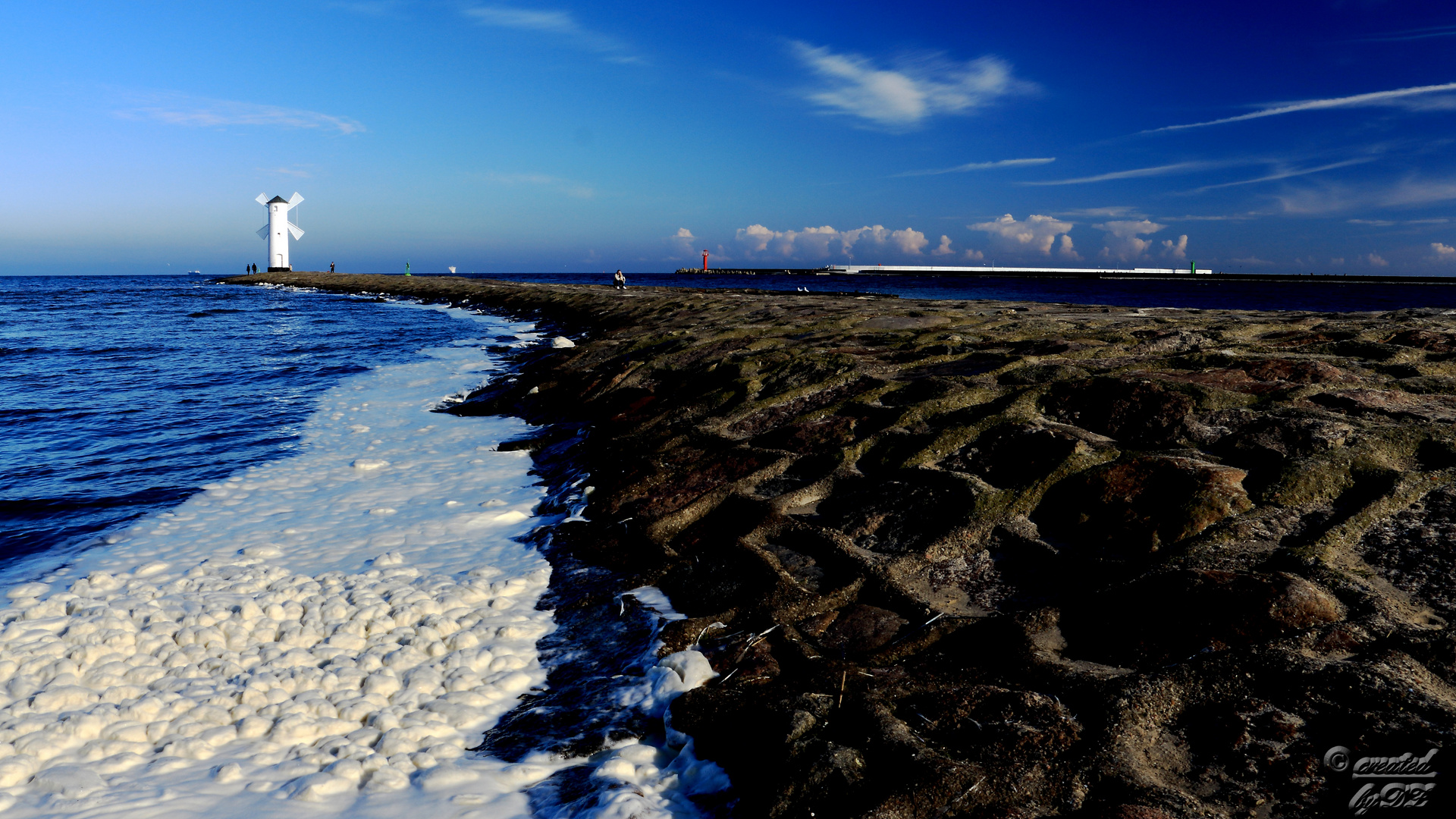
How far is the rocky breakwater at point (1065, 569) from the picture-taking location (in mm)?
2721

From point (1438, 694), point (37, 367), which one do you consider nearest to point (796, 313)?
point (1438, 694)

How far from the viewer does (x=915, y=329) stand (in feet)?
33.9

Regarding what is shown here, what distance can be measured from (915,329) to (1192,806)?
27.4ft

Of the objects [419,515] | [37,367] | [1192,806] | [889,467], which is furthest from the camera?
[37,367]

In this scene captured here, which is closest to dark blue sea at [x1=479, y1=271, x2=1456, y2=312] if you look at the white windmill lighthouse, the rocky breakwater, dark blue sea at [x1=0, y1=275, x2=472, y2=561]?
the rocky breakwater

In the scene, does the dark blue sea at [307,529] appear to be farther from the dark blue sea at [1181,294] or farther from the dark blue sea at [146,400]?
the dark blue sea at [1181,294]

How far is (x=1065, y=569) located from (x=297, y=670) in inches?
181

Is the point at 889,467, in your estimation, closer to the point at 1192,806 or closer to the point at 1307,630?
the point at 1307,630

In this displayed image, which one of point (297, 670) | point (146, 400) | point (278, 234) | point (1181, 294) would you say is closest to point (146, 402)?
point (146, 400)

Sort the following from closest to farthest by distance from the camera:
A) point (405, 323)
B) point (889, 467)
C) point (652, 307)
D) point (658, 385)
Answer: point (889, 467)
point (658, 385)
point (652, 307)
point (405, 323)

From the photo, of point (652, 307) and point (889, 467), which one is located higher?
point (652, 307)

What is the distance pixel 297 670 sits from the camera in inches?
174

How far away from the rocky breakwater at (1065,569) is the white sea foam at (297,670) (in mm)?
668

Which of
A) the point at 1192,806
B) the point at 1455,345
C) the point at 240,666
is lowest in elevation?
the point at 240,666
